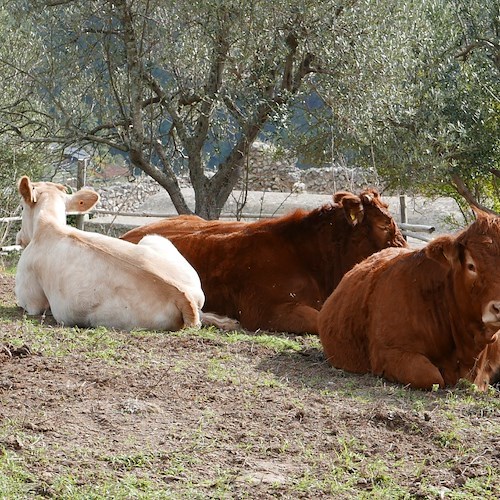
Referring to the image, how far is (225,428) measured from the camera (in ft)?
15.9

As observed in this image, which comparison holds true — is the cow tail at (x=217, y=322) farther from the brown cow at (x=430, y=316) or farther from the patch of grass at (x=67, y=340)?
the brown cow at (x=430, y=316)

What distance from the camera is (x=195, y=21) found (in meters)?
12.8

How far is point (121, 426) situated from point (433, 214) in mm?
19825

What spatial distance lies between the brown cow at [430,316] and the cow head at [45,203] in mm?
3278

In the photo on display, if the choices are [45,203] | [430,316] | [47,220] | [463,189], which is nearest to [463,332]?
[430,316]

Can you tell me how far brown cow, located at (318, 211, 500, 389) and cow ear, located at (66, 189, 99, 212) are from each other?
12.0ft

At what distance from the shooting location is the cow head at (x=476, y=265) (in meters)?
6.01

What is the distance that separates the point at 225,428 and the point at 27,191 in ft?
16.2

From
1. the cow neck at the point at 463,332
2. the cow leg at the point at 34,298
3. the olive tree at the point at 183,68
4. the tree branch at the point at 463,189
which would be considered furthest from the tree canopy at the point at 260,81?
the cow neck at the point at 463,332

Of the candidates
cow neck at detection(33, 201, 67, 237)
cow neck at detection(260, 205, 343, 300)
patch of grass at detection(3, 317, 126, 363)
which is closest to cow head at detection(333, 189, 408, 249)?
cow neck at detection(260, 205, 343, 300)

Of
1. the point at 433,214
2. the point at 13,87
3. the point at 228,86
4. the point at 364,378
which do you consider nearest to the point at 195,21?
the point at 228,86

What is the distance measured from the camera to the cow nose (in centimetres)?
592

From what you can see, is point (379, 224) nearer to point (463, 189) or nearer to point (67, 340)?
point (67, 340)

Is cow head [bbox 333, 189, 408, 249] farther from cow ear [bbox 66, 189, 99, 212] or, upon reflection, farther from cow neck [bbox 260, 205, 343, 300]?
cow ear [bbox 66, 189, 99, 212]
